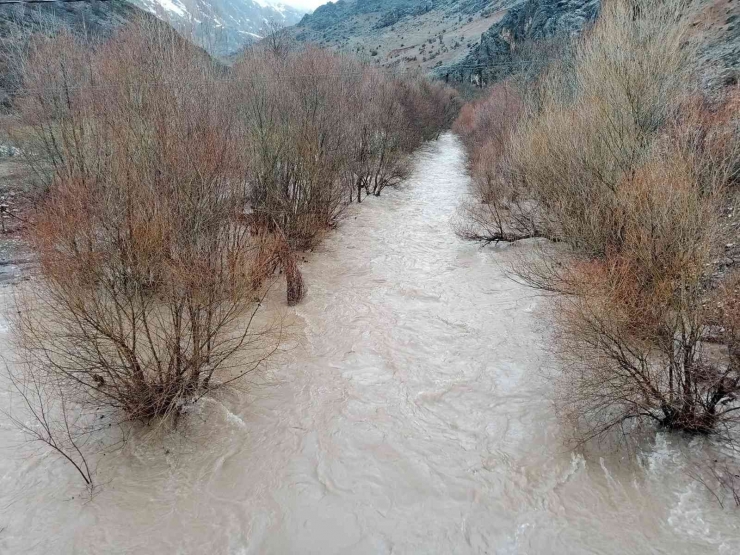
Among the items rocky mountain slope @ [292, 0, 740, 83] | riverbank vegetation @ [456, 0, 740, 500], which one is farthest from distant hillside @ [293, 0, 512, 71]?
riverbank vegetation @ [456, 0, 740, 500]

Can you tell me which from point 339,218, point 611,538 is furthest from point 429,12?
point 611,538

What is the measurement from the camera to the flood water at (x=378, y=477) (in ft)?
19.9

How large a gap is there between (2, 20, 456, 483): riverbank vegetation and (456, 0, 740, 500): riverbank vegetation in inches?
252

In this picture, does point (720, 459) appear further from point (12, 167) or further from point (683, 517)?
point (12, 167)

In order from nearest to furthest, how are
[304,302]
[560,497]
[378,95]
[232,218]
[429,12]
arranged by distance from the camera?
[560,497] < [232,218] < [304,302] < [378,95] < [429,12]

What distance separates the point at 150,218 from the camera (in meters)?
7.53

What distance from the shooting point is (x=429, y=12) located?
10888cm

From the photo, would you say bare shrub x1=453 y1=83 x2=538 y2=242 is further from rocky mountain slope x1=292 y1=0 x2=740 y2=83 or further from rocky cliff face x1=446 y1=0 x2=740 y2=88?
rocky mountain slope x1=292 y1=0 x2=740 y2=83

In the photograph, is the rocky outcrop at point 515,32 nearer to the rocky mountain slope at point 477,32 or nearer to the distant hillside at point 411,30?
the rocky mountain slope at point 477,32

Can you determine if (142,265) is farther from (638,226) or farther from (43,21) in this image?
(43,21)

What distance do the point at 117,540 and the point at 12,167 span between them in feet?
66.0

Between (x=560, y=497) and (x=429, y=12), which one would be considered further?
(x=429, y=12)

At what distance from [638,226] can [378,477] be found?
6.30 m

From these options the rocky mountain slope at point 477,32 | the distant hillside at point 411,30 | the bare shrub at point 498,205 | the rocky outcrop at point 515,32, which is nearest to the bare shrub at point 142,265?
the bare shrub at point 498,205
